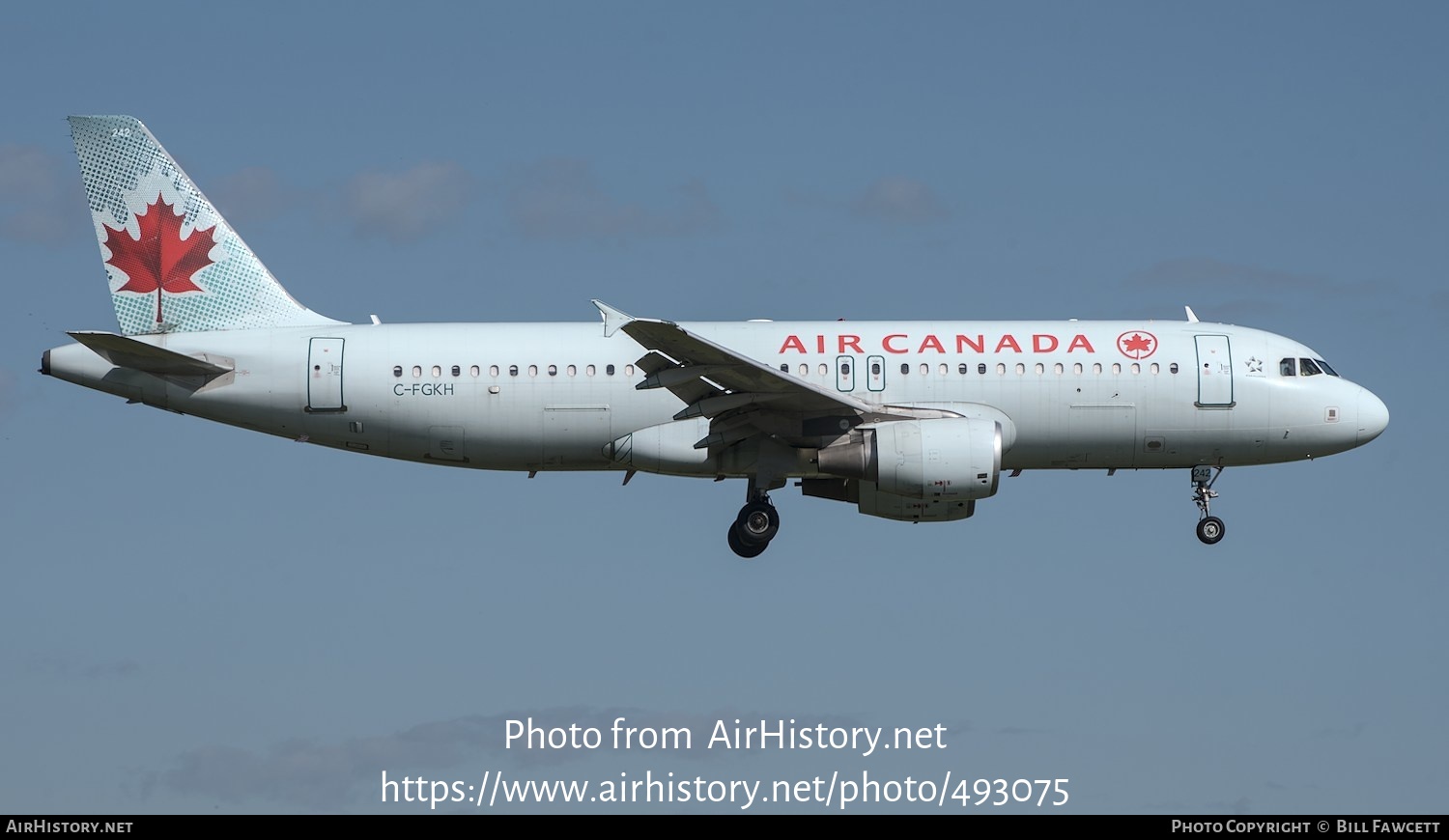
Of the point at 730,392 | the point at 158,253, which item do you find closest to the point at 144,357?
the point at 158,253

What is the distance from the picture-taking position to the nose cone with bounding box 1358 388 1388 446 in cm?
4197

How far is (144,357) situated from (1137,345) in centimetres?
2079

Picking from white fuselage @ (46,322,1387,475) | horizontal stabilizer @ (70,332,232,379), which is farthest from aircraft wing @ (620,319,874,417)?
horizontal stabilizer @ (70,332,232,379)

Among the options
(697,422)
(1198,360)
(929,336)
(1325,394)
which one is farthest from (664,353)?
(1325,394)

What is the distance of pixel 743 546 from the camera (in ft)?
137

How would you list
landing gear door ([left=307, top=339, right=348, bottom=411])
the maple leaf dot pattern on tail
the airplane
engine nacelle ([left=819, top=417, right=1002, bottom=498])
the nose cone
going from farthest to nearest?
the nose cone → the maple leaf dot pattern on tail → landing gear door ([left=307, top=339, right=348, bottom=411]) → the airplane → engine nacelle ([left=819, top=417, right=1002, bottom=498])

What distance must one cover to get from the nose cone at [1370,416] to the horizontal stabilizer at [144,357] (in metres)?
24.2

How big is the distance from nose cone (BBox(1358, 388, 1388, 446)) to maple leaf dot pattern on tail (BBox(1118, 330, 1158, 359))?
16.0 feet

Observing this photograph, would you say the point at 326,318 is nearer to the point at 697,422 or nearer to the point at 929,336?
the point at 697,422

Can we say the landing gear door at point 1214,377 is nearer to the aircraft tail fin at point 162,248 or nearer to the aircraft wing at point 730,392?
the aircraft wing at point 730,392

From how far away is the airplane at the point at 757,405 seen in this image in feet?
133

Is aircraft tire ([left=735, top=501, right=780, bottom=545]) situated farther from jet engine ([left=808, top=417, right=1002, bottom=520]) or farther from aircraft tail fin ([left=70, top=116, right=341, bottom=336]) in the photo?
aircraft tail fin ([left=70, top=116, right=341, bottom=336])

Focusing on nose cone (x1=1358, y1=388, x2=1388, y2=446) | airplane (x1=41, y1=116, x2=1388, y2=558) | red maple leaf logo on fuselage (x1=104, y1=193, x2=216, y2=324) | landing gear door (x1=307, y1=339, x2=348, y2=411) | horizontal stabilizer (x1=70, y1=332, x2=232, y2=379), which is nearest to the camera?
horizontal stabilizer (x1=70, y1=332, x2=232, y2=379)

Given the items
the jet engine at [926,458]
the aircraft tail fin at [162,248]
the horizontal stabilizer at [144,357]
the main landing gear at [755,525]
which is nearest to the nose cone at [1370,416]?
the jet engine at [926,458]
